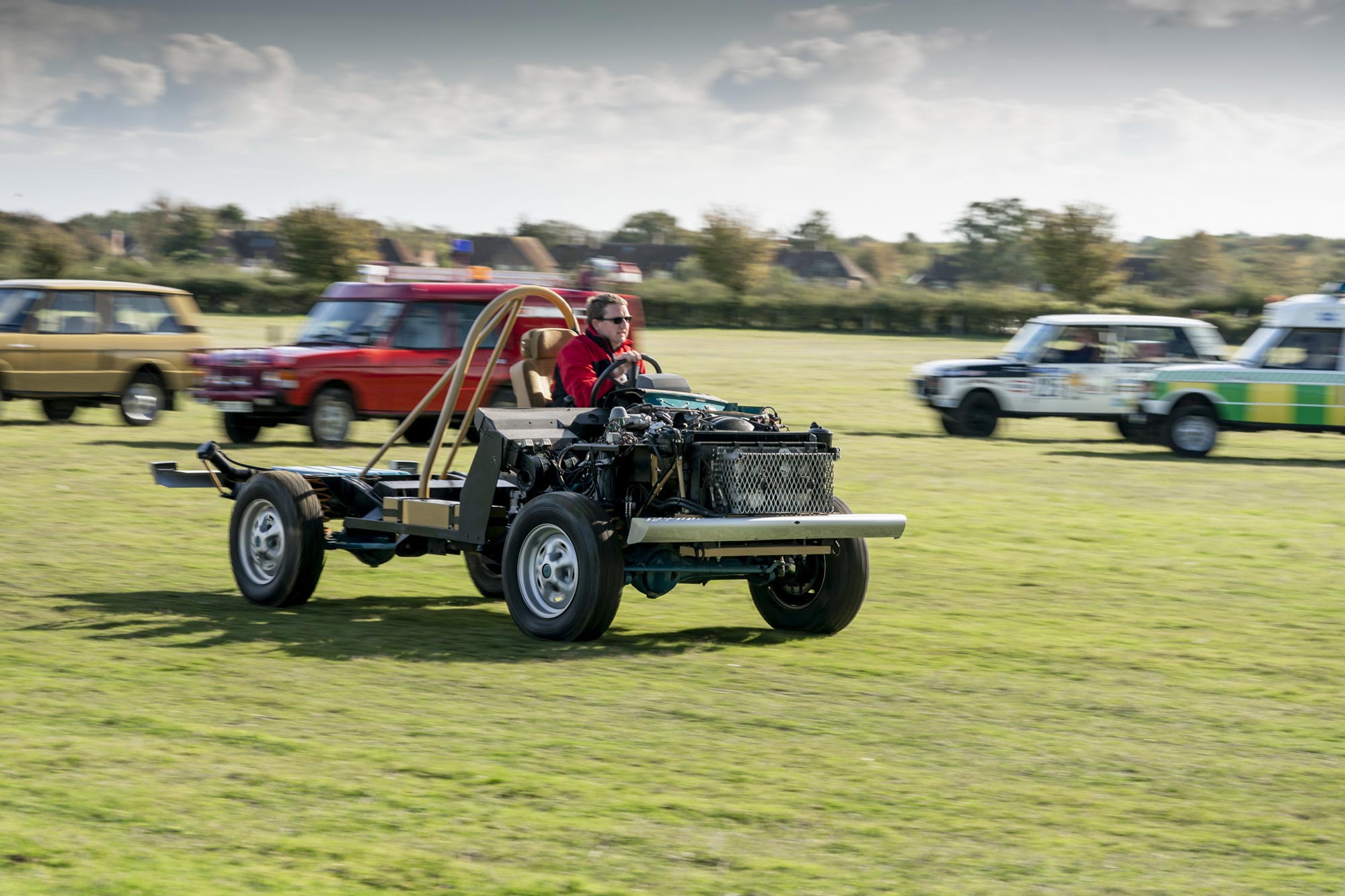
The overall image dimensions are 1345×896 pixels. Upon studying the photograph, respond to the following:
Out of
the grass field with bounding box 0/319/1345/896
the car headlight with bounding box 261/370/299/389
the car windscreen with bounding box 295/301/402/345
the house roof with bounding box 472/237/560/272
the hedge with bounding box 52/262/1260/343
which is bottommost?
the grass field with bounding box 0/319/1345/896

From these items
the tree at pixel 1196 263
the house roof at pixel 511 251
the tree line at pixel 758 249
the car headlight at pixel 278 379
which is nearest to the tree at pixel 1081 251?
the tree line at pixel 758 249

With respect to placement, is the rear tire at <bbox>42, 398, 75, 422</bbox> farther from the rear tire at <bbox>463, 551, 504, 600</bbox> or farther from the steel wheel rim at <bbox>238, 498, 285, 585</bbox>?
the rear tire at <bbox>463, 551, 504, 600</bbox>

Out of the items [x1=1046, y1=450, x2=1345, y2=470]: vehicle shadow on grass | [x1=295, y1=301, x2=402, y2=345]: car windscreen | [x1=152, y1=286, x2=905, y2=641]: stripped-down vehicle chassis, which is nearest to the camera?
[x1=152, y1=286, x2=905, y2=641]: stripped-down vehicle chassis

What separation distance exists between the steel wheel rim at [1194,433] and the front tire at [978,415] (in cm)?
265

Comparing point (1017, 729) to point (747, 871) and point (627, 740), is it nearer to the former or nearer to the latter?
point (627, 740)

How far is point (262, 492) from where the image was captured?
9.50 metres

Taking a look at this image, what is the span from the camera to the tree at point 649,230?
14800 centimetres

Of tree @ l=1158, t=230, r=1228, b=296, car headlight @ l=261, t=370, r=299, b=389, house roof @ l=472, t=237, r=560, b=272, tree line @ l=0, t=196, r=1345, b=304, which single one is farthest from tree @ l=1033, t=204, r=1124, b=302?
car headlight @ l=261, t=370, r=299, b=389

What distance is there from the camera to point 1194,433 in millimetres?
22672

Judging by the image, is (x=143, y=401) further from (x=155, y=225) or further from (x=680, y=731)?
(x=155, y=225)

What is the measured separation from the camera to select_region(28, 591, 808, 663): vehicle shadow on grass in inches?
327

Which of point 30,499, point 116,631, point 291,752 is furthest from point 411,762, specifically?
point 30,499

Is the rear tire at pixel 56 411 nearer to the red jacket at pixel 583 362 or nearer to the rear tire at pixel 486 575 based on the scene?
the rear tire at pixel 486 575

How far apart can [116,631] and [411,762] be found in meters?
3.17
